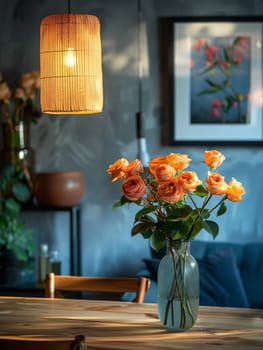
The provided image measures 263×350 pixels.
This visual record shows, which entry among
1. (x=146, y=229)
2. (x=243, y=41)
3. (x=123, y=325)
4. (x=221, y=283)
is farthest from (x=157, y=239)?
(x=243, y=41)

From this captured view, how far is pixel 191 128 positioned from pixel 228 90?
0.96 ft

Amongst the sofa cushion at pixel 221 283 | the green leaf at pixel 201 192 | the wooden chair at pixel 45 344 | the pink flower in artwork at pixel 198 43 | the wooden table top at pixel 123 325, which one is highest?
the pink flower in artwork at pixel 198 43

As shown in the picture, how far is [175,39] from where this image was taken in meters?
4.14

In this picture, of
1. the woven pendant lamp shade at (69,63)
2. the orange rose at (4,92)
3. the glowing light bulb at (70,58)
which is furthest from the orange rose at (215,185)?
the orange rose at (4,92)

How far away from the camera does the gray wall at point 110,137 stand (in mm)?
4195

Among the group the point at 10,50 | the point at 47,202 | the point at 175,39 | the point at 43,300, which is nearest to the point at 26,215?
the point at 47,202

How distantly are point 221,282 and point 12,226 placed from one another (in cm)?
122

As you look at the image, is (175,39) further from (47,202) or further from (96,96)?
(96,96)

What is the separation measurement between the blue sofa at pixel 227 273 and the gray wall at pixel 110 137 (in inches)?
12.4

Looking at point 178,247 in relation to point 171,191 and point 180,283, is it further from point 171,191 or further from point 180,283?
point 171,191

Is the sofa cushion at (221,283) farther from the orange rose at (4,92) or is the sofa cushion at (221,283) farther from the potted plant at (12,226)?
the orange rose at (4,92)

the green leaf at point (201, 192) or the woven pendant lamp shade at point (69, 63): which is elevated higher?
the woven pendant lamp shade at point (69, 63)

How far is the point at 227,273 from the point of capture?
362 cm

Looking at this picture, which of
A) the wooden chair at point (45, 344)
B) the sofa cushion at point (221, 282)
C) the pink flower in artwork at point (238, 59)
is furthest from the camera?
the pink flower in artwork at point (238, 59)
